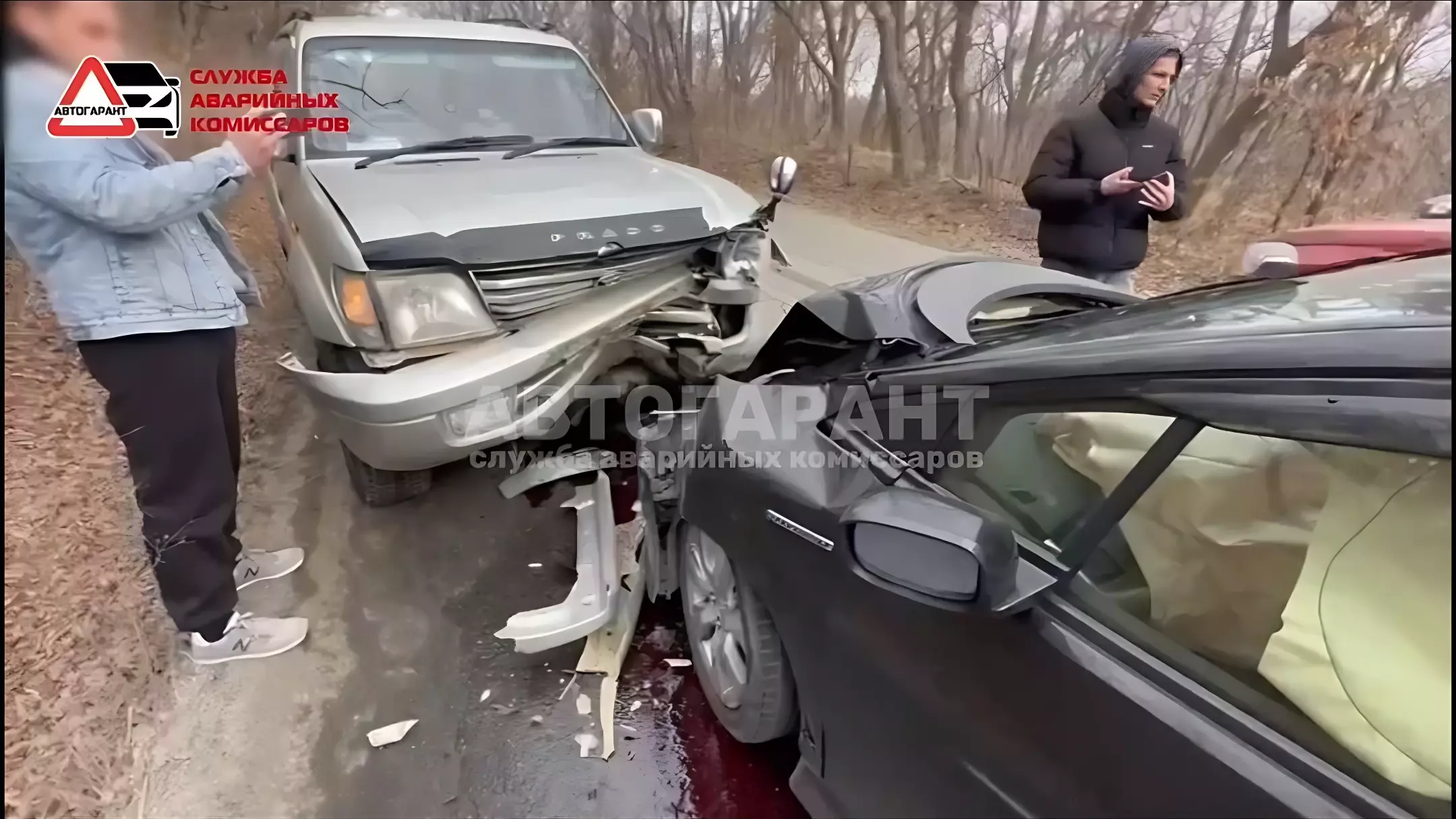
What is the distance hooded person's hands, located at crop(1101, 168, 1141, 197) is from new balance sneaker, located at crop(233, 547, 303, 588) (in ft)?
10.8

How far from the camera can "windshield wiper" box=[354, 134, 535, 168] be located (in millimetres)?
3186

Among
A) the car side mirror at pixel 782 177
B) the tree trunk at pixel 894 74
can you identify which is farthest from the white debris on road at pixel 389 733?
the tree trunk at pixel 894 74

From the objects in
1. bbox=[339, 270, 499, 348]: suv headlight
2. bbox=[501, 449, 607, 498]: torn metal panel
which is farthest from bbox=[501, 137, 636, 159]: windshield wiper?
bbox=[501, 449, 607, 498]: torn metal panel

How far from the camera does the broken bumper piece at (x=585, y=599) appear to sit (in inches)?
89.4

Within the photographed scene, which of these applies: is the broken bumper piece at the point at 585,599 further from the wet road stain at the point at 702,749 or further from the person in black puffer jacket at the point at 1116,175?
the person in black puffer jacket at the point at 1116,175

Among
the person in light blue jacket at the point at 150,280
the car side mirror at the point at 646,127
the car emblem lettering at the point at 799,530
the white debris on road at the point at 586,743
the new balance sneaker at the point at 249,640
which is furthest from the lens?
the car side mirror at the point at 646,127

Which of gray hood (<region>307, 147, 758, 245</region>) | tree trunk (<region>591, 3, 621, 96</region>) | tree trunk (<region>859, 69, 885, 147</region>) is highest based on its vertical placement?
tree trunk (<region>591, 3, 621, 96</region>)

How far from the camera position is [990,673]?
118 cm

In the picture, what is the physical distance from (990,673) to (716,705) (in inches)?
44.0

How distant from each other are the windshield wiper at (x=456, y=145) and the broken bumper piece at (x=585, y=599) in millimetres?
1679

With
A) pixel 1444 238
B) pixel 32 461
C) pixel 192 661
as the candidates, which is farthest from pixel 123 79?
pixel 1444 238

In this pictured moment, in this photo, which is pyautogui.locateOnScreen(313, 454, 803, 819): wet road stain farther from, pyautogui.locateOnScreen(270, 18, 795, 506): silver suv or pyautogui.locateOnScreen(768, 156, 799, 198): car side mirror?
pyautogui.locateOnScreen(768, 156, 799, 198): car side mirror

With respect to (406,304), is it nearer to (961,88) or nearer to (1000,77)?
(1000,77)

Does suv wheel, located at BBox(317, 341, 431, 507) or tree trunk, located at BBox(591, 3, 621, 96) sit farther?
tree trunk, located at BBox(591, 3, 621, 96)
